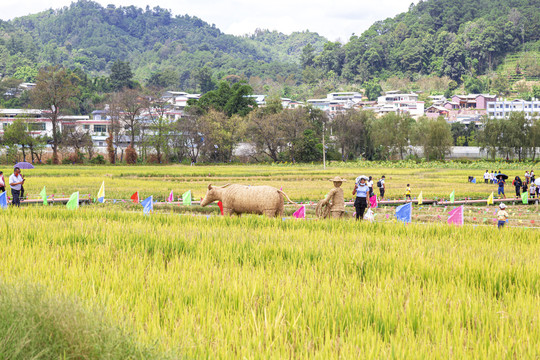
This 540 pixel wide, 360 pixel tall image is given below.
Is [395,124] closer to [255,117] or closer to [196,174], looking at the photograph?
[255,117]

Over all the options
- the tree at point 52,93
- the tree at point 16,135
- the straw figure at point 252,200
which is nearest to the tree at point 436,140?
the tree at point 52,93

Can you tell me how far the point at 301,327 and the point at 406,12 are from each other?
8252 inches

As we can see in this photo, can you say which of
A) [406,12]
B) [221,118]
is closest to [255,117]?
[221,118]

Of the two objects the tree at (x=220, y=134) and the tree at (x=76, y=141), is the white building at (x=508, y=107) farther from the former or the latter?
the tree at (x=76, y=141)

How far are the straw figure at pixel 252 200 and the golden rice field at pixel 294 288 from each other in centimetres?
425

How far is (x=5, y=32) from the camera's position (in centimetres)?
16250

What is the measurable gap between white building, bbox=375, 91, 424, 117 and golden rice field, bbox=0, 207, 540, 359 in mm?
101174

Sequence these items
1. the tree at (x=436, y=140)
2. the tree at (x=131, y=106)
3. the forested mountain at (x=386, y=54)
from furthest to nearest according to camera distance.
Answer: the forested mountain at (x=386, y=54) < the tree at (x=436, y=140) < the tree at (x=131, y=106)

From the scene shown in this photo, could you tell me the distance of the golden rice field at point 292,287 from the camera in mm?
3115

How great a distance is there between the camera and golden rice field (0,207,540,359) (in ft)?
10.2

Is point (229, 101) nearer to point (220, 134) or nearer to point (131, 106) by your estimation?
point (220, 134)

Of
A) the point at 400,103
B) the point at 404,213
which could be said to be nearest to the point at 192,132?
the point at 404,213

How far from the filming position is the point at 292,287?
4242 millimetres

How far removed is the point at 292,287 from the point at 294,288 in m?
0.02
